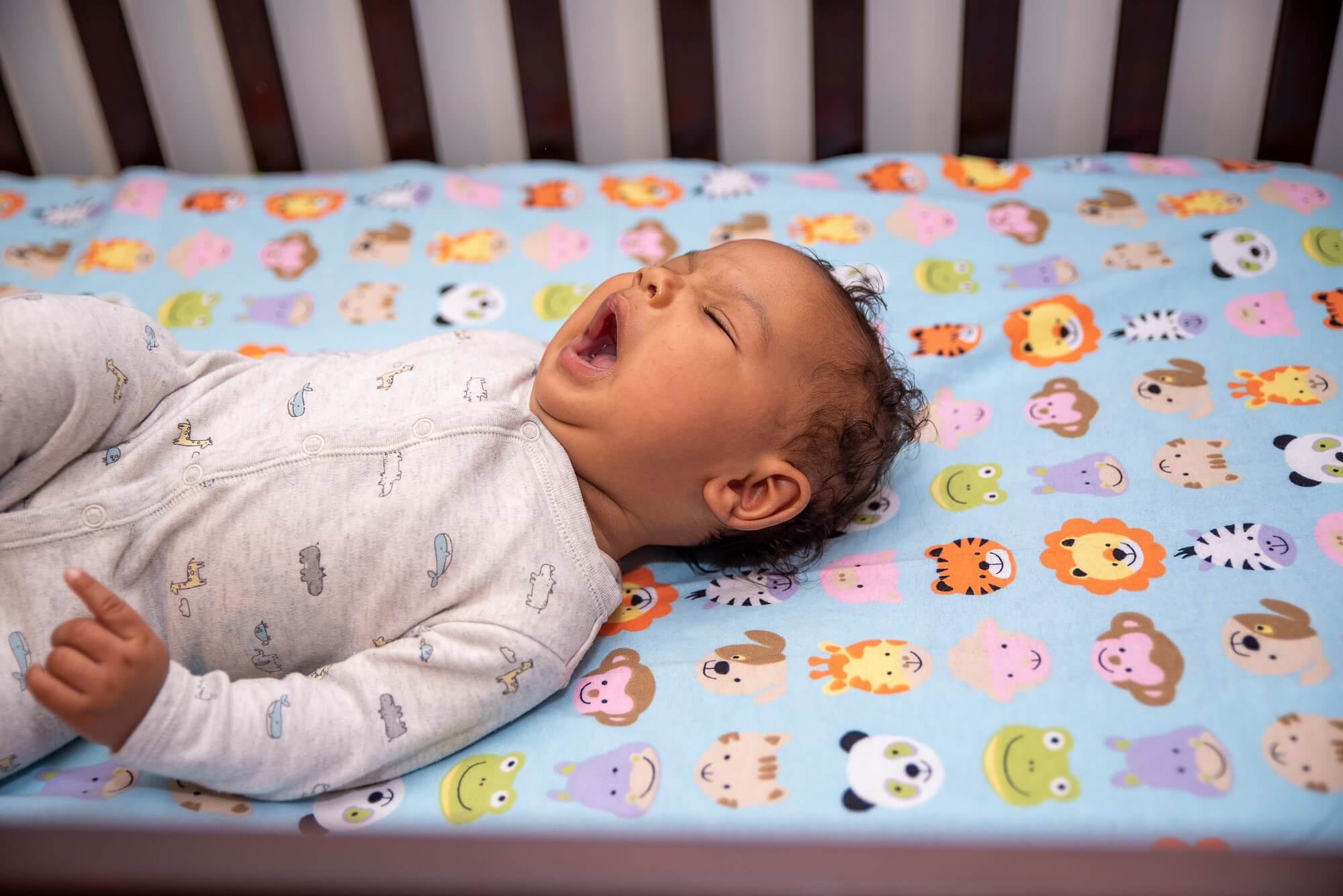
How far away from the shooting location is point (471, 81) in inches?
71.6

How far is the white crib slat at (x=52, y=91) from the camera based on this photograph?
178cm

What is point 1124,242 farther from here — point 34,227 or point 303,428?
point 34,227

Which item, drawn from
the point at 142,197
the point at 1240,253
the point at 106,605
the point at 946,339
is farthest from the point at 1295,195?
the point at 142,197

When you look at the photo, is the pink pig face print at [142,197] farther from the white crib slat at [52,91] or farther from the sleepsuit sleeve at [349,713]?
the sleepsuit sleeve at [349,713]

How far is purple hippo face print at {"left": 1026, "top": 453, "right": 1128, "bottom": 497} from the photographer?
106 cm

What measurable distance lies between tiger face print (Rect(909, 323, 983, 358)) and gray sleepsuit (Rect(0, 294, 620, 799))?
53 centimetres

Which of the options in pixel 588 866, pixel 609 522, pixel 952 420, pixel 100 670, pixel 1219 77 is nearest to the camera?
pixel 588 866

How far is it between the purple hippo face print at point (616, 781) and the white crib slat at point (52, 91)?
156 centimetres

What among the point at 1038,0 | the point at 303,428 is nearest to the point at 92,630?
the point at 303,428

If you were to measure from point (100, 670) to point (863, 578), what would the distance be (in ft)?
2.14

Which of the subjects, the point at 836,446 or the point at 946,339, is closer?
the point at 836,446

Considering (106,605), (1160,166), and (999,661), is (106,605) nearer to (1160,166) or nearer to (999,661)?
(999,661)

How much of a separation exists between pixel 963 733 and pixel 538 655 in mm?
353

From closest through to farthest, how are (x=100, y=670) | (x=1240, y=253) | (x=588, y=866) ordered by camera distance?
(x=588, y=866) < (x=100, y=670) < (x=1240, y=253)
